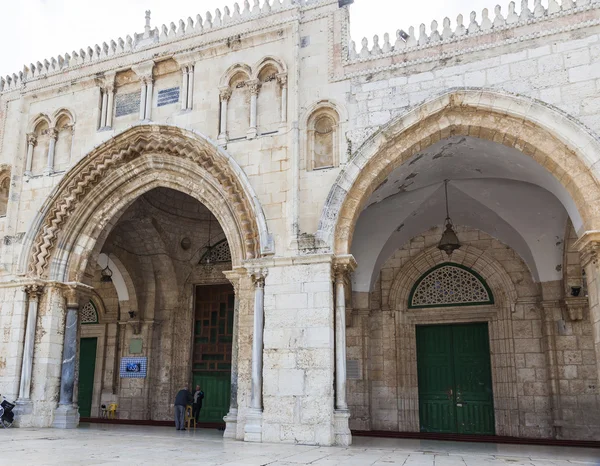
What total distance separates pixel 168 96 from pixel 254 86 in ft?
5.47

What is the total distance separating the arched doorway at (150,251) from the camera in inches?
359

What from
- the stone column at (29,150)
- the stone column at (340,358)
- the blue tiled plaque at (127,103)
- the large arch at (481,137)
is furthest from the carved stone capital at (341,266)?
the stone column at (29,150)

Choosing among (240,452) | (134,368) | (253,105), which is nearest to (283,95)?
(253,105)

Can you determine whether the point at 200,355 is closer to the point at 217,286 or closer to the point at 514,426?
the point at 217,286

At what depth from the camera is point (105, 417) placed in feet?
40.8

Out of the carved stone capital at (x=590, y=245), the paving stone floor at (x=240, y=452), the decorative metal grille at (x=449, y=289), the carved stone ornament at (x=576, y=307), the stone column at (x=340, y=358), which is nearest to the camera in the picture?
the paving stone floor at (x=240, y=452)

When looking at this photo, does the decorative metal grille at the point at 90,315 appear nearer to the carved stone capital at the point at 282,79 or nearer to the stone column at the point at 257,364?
the stone column at the point at 257,364

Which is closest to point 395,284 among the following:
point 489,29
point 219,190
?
point 219,190

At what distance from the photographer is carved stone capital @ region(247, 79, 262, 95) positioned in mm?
9164

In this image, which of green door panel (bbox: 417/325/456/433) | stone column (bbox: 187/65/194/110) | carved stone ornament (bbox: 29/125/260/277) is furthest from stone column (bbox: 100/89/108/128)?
green door panel (bbox: 417/325/456/433)

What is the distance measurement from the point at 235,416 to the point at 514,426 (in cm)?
478

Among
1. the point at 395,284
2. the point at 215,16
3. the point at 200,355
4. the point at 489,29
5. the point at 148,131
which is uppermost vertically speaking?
the point at 215,16

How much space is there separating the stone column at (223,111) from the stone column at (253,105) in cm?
40

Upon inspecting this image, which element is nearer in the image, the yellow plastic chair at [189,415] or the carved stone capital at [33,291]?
the carved stone capital at [33,291]
